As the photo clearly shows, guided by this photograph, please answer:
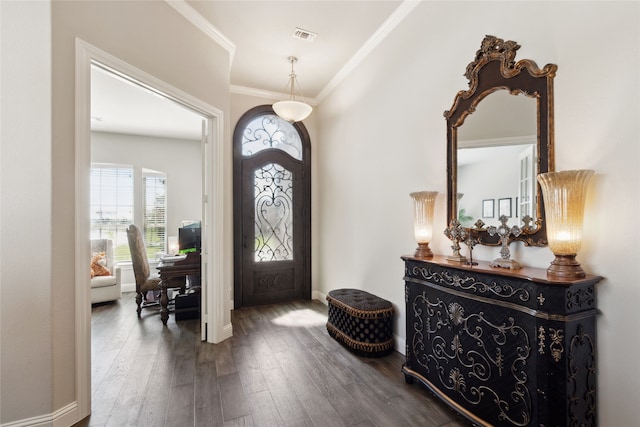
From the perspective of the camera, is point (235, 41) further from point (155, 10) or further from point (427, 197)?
point (427, 197)

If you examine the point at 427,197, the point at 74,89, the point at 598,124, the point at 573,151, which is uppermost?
the point at 74,89

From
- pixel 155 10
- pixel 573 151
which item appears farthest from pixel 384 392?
pixel 155 10

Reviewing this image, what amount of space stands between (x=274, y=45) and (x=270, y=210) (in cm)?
226

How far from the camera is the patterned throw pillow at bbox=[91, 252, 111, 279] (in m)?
4.72

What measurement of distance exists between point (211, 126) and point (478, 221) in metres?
2.76

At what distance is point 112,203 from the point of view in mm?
5742

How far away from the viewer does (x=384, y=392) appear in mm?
2250

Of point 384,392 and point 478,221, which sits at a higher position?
point 478,221

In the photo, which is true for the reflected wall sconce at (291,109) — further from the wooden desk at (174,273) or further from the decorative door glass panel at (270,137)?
the wooden desk at (174,273)

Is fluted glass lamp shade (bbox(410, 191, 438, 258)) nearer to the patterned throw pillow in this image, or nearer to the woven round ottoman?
the woven round ottoman

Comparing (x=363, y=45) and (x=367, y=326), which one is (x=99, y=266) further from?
(x=363, y=45)

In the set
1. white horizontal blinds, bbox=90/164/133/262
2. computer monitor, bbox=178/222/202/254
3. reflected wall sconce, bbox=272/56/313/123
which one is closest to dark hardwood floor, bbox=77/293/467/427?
computer monitor, bbox=178/222/202/254

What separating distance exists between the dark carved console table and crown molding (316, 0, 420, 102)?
2.33m

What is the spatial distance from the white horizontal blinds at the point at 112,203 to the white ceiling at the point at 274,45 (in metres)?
1.07
